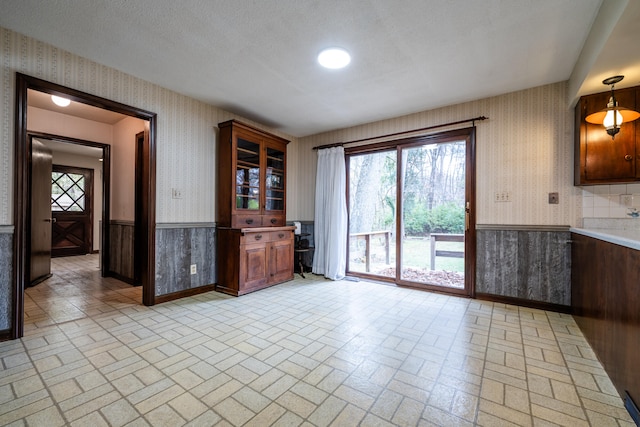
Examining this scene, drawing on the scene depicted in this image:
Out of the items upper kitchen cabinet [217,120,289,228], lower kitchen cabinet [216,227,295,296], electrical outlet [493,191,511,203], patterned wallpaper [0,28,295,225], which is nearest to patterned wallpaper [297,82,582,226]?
electrical outlet [493,191,511,203]

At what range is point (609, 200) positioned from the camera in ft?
8.84

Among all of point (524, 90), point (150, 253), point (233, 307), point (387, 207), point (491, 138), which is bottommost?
point (233, 307)

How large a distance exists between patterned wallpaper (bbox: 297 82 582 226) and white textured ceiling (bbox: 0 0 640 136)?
0.21 metres

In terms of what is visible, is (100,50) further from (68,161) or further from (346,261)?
(68,161)

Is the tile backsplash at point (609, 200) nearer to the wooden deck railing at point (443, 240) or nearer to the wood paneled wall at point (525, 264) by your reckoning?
the wood paneled wall at point (525, 264)

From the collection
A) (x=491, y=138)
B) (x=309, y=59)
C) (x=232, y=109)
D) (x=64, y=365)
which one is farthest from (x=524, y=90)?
(x=64, y=365)

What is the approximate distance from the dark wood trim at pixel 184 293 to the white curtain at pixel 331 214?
5.83ft

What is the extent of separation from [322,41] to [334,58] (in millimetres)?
263

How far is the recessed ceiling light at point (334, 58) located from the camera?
236 centimetres

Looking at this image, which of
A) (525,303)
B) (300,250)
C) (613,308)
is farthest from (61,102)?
(525,303)

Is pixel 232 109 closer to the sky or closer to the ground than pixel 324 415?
closer to the sky

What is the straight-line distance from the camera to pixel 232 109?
377 cm

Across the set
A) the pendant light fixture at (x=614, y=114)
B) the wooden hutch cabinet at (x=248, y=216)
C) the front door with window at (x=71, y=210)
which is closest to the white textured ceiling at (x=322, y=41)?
the pendant light fixture at (x=614, y=114)

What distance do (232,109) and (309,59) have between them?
1.69 m
